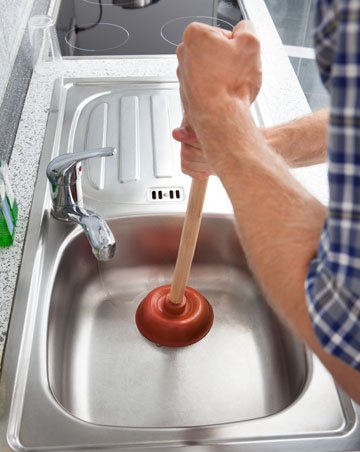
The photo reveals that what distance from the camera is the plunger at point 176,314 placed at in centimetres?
93

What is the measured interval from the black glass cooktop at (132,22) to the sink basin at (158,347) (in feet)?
2.42

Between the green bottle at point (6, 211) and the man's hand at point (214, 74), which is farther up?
the man's hand at point (214, 74)

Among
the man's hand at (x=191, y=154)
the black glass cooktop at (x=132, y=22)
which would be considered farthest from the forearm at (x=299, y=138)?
the black glass cooktop at (x=132, y=22)

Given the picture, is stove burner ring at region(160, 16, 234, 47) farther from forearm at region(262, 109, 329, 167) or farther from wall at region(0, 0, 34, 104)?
forearm at region(262, 109, 329, 167)

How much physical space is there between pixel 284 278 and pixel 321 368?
374 mm

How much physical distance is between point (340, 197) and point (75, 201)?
27.3 inches

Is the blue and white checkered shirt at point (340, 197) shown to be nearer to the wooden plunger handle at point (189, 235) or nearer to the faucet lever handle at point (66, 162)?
the wooden plunger handle at point (189, 235)

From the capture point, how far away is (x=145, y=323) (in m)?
0.97

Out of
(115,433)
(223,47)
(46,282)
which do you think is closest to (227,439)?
(115,433)

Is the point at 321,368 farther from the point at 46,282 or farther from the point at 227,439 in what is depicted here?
the point at 46,282

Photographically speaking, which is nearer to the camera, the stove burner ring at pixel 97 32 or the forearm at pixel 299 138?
the forearm at pixel 299 138

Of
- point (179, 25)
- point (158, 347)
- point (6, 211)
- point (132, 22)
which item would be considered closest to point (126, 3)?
point (132, 22)

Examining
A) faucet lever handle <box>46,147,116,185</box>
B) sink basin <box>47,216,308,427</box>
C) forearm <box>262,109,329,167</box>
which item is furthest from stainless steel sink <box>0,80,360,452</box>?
forearm <box>262,109,329,167</box>

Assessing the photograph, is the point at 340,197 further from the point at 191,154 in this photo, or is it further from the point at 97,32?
the point at 97,32
